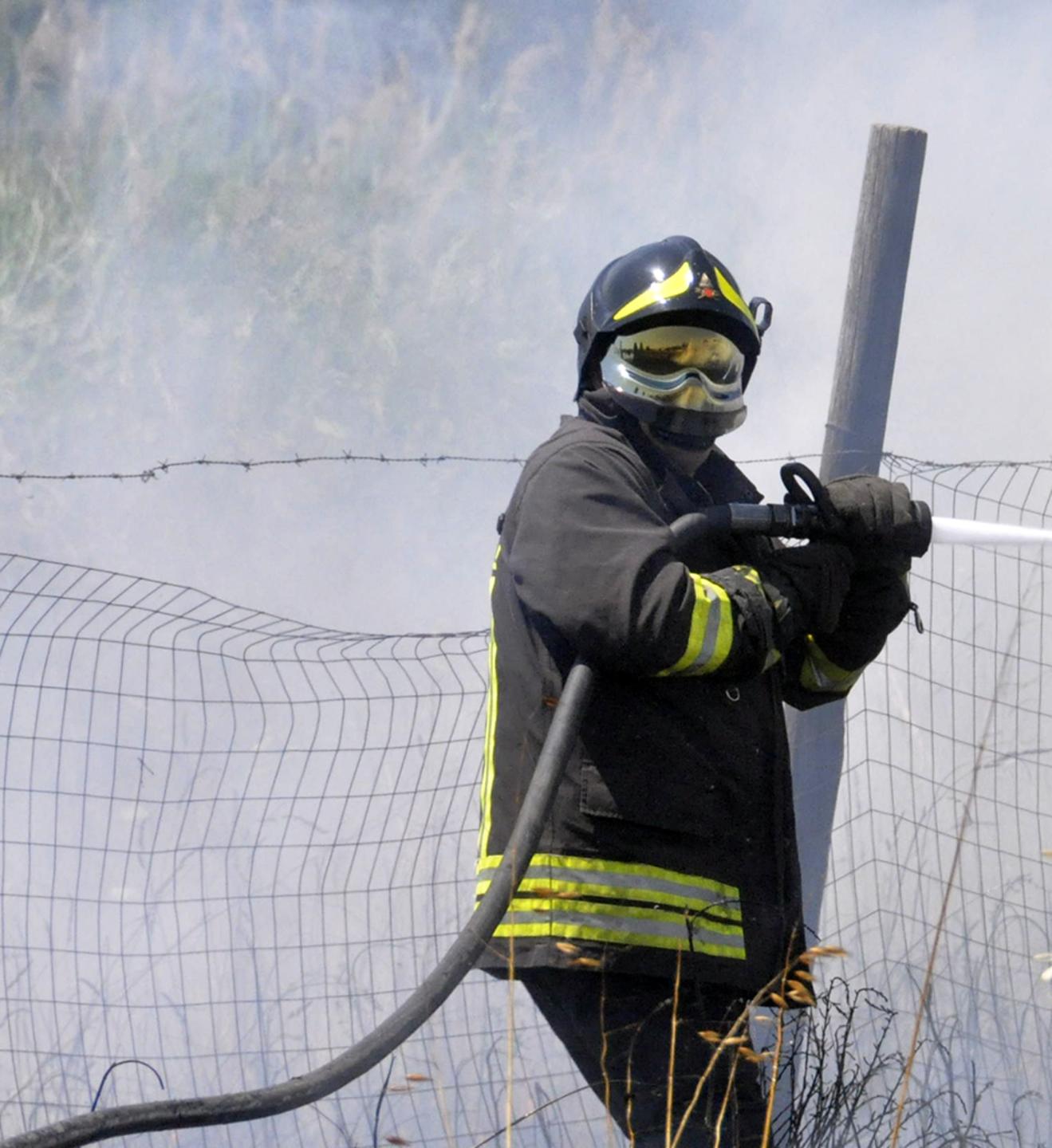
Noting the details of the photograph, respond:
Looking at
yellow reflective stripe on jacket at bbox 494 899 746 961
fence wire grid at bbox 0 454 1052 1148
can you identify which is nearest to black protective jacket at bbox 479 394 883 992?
yellow reflective stripe on jacket at bbox 494 899 746 961

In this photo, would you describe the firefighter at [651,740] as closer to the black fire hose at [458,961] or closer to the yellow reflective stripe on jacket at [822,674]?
the black fire hose at [458,961]

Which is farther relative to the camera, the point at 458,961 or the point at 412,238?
the point at 412,238

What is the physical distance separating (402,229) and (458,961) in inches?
378

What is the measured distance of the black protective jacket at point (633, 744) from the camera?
2.25 m

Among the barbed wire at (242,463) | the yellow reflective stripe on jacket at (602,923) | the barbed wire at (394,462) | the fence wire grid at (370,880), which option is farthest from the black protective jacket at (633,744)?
the barbed wire at (242,463)

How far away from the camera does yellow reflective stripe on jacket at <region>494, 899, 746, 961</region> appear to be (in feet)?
7.53

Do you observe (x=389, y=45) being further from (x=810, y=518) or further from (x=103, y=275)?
(x=810, y=518)

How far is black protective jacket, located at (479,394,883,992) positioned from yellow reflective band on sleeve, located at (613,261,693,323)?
247 millimetres

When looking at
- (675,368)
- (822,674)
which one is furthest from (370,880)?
(675,368)

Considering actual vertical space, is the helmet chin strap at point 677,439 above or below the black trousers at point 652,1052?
above

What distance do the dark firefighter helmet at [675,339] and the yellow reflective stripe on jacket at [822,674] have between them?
41cm

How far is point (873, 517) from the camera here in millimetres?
2480

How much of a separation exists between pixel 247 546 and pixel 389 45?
12.3ft

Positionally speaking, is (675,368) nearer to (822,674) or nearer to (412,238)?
(822,674)
